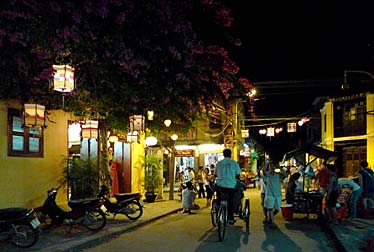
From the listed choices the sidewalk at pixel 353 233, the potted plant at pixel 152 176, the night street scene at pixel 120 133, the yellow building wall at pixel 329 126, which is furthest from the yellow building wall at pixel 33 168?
the yellow building wall at pixel 329 126

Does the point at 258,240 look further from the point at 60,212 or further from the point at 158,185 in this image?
the point at 158,185

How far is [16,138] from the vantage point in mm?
14500

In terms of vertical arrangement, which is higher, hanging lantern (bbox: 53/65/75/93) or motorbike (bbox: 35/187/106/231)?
hanging lantern (bbox: 53/65/75/93)

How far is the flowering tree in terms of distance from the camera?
9.60 metres

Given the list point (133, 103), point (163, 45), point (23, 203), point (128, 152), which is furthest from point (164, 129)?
point (163, 45)

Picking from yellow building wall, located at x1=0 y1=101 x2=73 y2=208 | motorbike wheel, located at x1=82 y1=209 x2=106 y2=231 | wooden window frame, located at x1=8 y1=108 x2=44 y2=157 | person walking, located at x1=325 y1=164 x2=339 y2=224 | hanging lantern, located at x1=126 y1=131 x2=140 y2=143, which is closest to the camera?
motorbike wheel, located at x1=82 y1=209 x2=106 y2=231

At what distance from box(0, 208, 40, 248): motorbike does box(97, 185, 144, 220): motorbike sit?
3692 mm

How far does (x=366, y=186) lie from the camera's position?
629 inches

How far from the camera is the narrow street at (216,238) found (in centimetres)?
1120

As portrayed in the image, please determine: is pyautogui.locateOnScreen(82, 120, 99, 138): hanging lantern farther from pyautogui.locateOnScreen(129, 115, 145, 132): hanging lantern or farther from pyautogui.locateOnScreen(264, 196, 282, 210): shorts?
pyautogui.locateOnScreen(264, 196, 282, 210): shorts

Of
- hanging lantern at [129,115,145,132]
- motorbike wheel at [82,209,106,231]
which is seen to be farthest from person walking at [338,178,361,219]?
motorbike wheel at [82,209,106,231]

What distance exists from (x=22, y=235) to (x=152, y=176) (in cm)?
1289

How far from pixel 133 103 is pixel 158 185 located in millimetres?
9124

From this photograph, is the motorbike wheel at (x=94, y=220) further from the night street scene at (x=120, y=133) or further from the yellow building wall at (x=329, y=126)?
the yellow building wall at (x=329, y=126)
